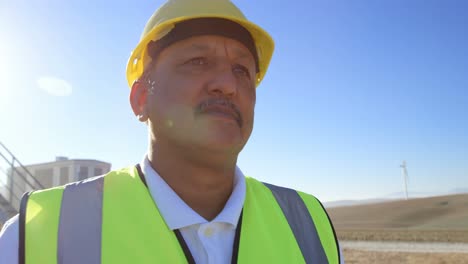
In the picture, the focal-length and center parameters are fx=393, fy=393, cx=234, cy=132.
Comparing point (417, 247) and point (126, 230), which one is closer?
point (126, 230)

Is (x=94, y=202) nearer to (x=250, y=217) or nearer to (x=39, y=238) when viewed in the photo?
(x=39, y=238)

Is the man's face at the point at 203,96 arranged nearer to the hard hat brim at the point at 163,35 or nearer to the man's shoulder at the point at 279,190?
the hard hat brim at the point at 163,35

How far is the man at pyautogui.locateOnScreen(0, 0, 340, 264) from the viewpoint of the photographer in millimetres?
1754

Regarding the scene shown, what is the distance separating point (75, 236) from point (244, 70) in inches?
50.8

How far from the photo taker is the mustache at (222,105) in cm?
205

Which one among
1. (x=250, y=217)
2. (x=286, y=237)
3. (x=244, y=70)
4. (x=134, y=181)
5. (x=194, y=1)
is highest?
(x=194, y=1)

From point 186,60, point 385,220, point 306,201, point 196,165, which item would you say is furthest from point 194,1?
point 385,220

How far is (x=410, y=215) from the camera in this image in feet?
180

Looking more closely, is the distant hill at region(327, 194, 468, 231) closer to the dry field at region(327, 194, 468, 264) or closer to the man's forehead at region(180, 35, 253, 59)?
the dry field at region(327, 194, 468, 264)

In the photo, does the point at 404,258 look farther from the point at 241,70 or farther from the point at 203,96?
the point at 203,96

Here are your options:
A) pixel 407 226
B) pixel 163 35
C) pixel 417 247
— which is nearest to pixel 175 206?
pixel 163 35

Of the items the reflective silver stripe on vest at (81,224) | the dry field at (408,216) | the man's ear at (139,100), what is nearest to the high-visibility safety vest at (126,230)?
the reflective silver stripe on vest at (81,224)

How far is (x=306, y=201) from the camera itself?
255cm

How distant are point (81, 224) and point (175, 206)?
1.46 ft
